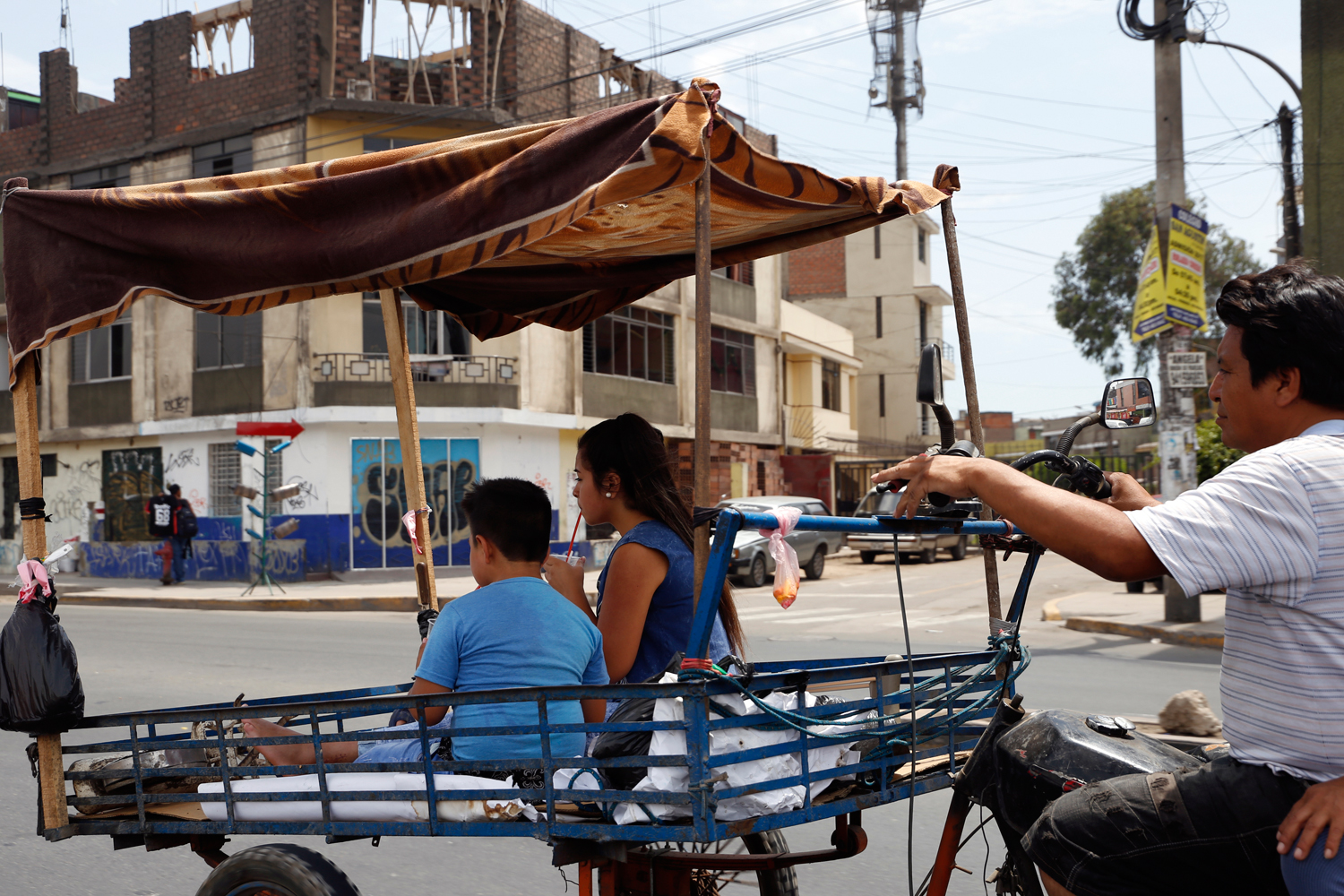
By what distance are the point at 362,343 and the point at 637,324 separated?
6.51 metres

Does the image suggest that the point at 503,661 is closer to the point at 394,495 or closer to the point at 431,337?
the point at 394,495

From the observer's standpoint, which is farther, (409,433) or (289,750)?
(409,433)

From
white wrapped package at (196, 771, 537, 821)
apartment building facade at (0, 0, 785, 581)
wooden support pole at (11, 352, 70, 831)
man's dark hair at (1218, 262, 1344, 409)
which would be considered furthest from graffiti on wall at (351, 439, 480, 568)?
man's dark hair at (1218, 262, 1344, 409)

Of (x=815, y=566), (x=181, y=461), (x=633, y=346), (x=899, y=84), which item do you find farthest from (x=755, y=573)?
(x=899, y=84)

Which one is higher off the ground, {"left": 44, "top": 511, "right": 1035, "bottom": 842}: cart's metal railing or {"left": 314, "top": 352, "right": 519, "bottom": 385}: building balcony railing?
{"left": 314, "top": 352, "right": 519, "bottom": 385}: building balcony railing

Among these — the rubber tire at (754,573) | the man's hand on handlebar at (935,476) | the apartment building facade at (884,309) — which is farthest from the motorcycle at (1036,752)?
the apartment building facade at (884,309)

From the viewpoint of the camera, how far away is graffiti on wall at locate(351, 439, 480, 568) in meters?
20.7

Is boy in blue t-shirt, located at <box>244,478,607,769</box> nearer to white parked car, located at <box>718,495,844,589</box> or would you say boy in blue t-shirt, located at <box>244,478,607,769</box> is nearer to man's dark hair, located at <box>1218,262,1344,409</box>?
man's dark hair, located at <box>1218,262,1344,409</box>

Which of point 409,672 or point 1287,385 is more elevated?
point 1287,385

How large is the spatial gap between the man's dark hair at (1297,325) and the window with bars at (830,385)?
33418mm

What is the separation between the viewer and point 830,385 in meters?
36.1

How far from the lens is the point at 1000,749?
84.7 inches

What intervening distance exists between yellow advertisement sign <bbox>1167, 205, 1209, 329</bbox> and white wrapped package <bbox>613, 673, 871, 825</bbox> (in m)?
10.3

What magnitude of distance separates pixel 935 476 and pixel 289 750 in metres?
1.90
